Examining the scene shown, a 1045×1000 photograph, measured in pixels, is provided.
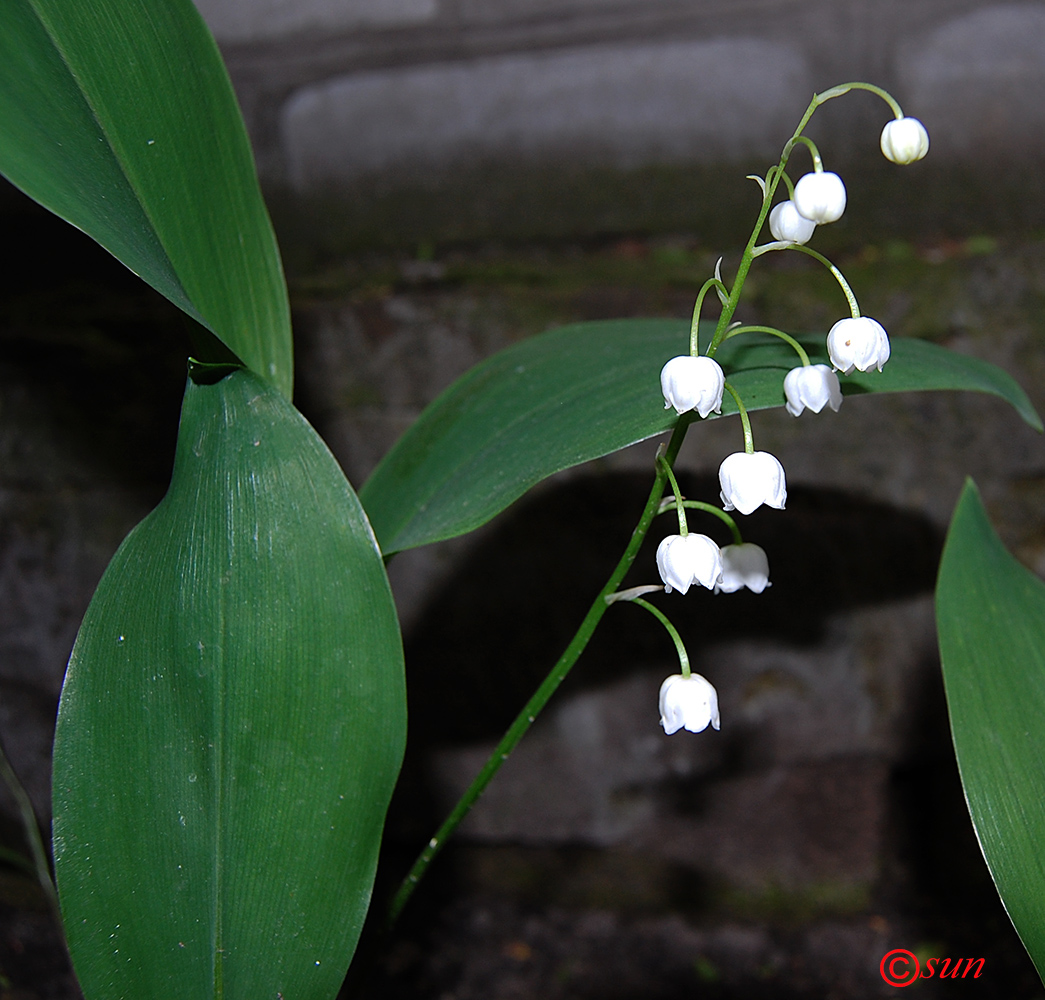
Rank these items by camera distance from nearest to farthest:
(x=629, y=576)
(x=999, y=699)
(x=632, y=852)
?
(x=999, y=699) → (x=629, y=576) → (x=632, y=852)

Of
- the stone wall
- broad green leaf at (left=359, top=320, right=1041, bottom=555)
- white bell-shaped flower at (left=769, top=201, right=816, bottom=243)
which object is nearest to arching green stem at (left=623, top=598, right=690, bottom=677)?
broad green leaf at (left=359, top=320, right=1041, bottom=555)

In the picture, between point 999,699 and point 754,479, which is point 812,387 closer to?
point 754,479

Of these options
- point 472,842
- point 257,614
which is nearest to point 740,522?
point 472,842

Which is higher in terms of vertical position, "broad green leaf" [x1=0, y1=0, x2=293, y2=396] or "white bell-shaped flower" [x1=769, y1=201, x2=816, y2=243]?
"broad green leaf" [x1=0, y1=0, x2=293, y2=396]

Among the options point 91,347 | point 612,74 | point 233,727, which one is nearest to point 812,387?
point 233,727

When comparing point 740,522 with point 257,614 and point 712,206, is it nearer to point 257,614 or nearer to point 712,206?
point 712,206

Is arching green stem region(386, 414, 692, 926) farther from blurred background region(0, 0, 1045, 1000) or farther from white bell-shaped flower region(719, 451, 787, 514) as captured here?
blurred background region(0, 0, 1045, 1000)
